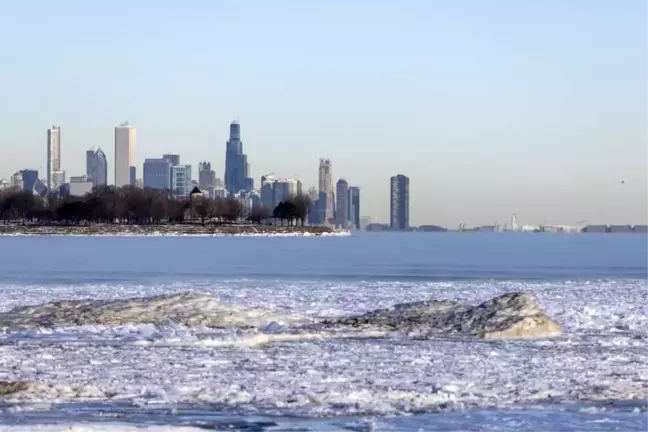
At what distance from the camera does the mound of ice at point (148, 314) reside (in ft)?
79.7

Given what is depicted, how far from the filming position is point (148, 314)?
82.0 feet

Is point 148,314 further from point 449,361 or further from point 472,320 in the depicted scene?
point 449,361

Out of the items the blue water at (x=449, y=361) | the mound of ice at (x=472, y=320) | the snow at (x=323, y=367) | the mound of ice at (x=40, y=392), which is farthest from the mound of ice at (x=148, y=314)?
the mound of ice at (x=40, y=392)

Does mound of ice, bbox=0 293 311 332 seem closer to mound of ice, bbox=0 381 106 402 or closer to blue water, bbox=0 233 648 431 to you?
blue water, bbox=0 233 648 431

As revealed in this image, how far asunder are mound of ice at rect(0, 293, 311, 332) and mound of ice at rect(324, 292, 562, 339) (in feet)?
6.12

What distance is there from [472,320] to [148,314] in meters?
7.21

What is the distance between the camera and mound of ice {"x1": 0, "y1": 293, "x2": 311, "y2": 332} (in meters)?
24.3

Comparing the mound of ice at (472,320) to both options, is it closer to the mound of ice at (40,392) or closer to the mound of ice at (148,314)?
the mound of ice at (148,314)

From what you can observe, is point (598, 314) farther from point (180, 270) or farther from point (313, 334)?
point (180, 270)

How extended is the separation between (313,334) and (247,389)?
7.52 meters

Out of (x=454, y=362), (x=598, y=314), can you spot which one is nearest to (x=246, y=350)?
(x=454, y=362)

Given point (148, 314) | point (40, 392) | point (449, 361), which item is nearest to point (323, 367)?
point (449, 361)

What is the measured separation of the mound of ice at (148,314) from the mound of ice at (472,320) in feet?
6.12

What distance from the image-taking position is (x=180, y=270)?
57688mm
